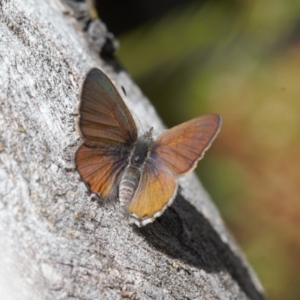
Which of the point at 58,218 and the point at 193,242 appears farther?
the point at 193,242

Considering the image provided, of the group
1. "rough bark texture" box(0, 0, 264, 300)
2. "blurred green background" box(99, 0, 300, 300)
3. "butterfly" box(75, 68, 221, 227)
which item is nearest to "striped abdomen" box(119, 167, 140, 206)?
"butterfly" box(75, 68, 221, 227)

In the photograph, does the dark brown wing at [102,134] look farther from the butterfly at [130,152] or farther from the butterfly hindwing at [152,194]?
the butterfly hindwing at [152,194]

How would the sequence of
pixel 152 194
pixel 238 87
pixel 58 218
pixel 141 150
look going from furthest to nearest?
pixel 238 87
pixel 141 150
pixel 152 194
pixel 58 218

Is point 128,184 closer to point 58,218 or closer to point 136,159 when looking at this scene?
point 136,159

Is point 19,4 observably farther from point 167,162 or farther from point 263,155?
point 263,155

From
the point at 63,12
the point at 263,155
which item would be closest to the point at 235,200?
the point at 263,155

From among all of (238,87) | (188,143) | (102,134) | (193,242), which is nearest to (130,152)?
(102,134)
